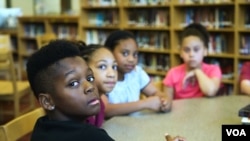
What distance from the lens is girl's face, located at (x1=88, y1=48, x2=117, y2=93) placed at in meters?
1.62

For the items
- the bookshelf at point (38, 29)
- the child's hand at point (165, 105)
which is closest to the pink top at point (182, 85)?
the child's hand at point (165, 105)

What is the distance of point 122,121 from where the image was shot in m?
1.58

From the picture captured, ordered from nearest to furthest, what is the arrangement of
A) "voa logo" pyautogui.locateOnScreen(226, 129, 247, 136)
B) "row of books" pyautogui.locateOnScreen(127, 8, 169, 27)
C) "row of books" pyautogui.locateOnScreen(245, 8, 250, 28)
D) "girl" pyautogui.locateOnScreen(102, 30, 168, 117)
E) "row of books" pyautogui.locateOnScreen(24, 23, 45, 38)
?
"voa logo" pyautogui.locateOnScreen(226, 129, 247, 136)
"girl" pyautogui.locateOnScreen(102, 30, 168, 117)
"row of books" pyautogui.locateOnScreen(245, 8, 250, 28)
"row of books" pyautogui.locateOnScreen(127, 8, 169, 27)
"row of books" pyautogui.locateOnScreen(24, 23, 45, 38)

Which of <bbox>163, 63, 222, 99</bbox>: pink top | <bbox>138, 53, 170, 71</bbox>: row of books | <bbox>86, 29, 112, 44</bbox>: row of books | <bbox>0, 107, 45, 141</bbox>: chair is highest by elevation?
<bbox>86, 29, 112, 44</bbox>: row of books

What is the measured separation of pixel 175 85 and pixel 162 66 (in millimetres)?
2052

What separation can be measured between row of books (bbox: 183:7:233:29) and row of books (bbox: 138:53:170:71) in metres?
0.48

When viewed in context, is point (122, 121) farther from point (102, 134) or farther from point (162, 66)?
point (162, 66)

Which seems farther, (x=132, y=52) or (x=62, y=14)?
(x=62, y=14)

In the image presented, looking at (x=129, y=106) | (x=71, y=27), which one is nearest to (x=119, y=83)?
(x=129, y=106)

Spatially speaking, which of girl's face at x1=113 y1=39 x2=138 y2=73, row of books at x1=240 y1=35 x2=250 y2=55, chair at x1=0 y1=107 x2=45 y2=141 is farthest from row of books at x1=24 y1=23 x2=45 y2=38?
chair at x1=0 y1=107 x2=45 y2=141

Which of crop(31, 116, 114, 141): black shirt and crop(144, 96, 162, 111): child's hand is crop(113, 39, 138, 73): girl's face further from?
crop(31, 116, 114, 141): black shirt

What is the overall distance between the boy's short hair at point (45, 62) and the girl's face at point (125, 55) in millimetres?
885

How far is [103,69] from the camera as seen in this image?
64.6 inches

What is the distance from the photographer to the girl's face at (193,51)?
2250mm
